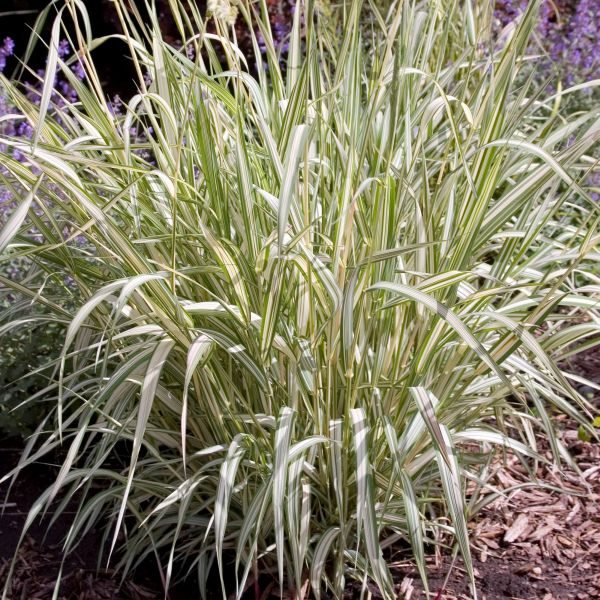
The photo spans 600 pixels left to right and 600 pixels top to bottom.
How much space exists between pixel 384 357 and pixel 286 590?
0.64 meters

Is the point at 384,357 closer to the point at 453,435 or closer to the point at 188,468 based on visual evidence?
the point at 453,435

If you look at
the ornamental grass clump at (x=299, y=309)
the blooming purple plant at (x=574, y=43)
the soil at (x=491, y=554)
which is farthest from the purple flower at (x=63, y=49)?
the blooming purple plant at (x=574, y=43)

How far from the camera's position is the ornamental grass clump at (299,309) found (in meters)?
1.73

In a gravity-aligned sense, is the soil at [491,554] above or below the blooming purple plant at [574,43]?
below

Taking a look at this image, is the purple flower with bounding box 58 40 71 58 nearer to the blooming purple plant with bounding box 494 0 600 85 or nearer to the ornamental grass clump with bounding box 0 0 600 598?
the ornamental grass clump with bounding box 0 0 600 598

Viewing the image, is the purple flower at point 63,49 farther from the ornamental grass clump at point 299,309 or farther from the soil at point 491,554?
the soil at point 491,554

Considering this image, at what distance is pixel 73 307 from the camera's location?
246cm

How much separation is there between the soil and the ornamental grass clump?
0.09 meters

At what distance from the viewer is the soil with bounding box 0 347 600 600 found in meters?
2.12

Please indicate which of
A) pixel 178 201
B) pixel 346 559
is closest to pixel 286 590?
pixel 346 559

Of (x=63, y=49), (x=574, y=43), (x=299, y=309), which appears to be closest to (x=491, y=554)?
(x=299, y=309)

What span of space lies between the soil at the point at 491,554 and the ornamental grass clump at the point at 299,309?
0.09 metres

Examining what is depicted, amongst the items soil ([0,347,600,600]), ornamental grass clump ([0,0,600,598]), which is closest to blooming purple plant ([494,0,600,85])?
ornamental grass clump ([0,0,600,598])

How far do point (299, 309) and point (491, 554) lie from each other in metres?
0.93
